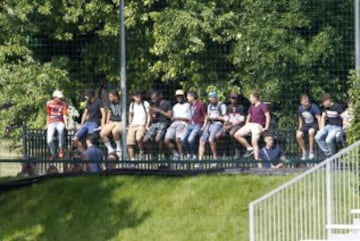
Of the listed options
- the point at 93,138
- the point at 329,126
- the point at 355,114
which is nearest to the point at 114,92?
the point at 93,138

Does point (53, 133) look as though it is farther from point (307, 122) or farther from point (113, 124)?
point (307, 122)

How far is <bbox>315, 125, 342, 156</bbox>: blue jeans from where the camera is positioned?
72.1ft

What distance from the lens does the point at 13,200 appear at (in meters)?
22.7

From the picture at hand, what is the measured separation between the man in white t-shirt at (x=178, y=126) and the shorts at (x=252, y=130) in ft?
A: 3.18

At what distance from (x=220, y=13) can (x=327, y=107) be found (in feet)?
10.3

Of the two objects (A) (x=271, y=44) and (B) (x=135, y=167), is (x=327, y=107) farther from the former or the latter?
(B) (x=135, y=167)

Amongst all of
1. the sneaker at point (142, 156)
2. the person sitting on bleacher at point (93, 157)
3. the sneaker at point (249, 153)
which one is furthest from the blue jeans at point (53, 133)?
the sneaker at point (249, 153)

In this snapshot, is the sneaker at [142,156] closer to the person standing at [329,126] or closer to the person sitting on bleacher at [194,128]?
the person sitting on bleacher at [194,128]

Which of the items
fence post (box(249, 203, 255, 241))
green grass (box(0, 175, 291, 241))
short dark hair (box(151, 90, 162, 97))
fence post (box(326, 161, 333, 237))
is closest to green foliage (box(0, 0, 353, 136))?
short dark hair (box(151, 90, 162, 97))

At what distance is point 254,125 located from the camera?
2259 centimetres

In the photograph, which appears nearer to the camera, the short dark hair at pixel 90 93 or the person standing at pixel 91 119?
the person standing at pixel 91 119

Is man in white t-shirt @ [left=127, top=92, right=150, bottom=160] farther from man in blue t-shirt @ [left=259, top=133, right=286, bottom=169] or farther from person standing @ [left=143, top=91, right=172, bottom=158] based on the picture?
man in blue t-shirt @ [left=259, top=133, right=286, bottom=169]

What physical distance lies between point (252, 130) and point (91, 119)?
2780 mm

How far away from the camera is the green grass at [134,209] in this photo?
21.0 m
